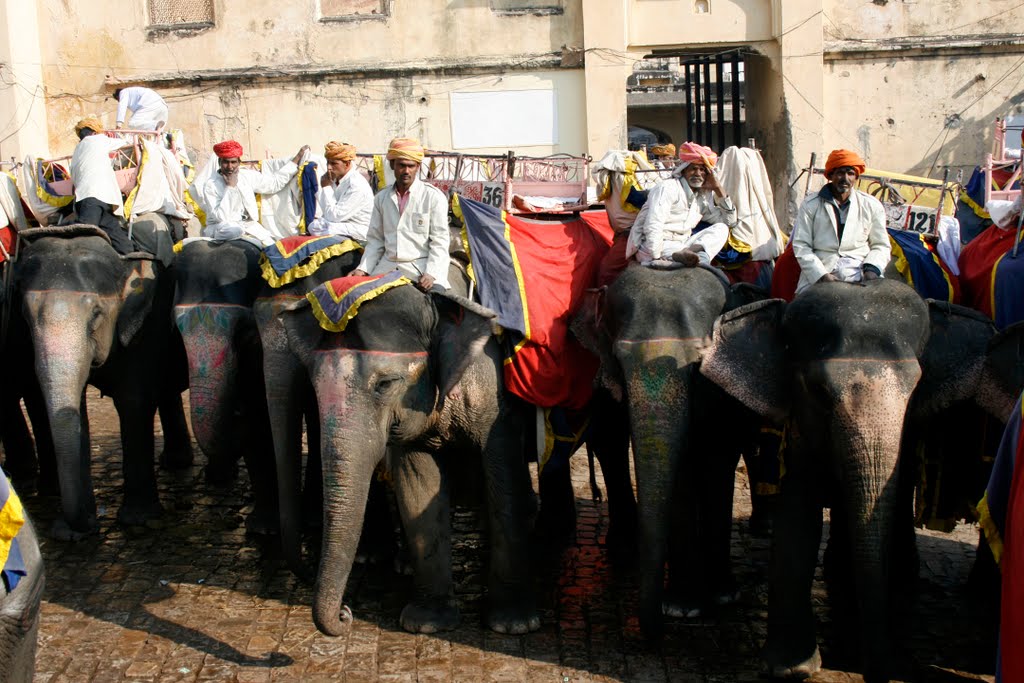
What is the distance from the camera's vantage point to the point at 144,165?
32.7 feet

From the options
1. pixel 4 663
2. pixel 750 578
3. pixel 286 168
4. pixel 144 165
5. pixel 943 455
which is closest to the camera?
pixel 4 663

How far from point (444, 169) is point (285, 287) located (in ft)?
10.5

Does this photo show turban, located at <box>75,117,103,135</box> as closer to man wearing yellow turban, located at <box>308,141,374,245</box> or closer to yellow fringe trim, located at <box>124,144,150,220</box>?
yellow fringe trim, located at <box>124,144,150,220</box>

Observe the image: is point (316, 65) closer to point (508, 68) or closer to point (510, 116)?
point (508, 68)

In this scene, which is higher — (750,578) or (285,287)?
(285,287)

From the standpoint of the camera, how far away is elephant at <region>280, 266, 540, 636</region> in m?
6.22

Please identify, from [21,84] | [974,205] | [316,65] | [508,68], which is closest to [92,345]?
[974,205]

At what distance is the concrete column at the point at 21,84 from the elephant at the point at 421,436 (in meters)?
12.9

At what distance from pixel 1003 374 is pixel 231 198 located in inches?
199

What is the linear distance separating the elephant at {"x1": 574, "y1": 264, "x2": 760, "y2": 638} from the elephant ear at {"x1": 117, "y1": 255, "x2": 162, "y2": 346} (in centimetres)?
317

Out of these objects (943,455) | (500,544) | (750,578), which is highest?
(943,455)

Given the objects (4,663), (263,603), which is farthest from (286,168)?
(4,663)

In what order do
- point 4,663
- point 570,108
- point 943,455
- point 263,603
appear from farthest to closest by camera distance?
point 570,108, point 263,603, point 943,455, point 4,663

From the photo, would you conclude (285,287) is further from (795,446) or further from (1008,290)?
(1008,290)
